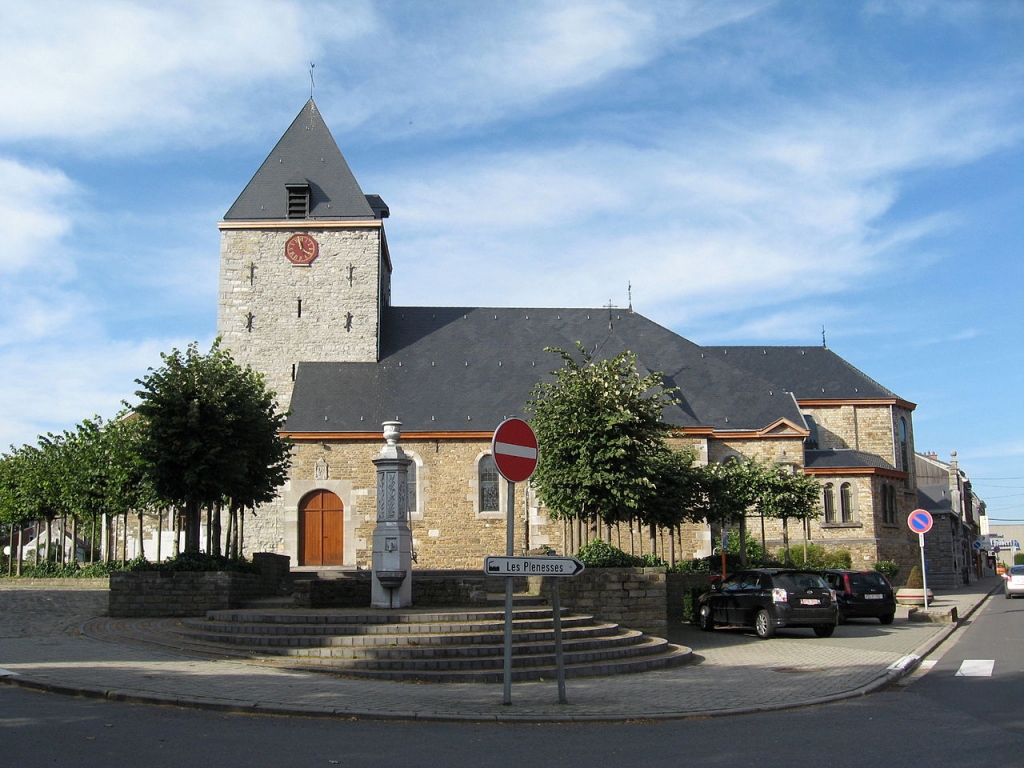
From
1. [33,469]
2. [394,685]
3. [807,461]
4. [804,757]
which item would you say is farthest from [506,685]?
[807,461]

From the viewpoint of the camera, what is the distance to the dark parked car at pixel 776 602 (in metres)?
17.9

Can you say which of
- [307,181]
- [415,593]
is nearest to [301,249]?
[307,181]

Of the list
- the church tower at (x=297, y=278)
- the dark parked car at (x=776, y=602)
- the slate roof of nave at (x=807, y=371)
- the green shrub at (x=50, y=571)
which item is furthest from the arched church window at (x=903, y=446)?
the green shrub at (x=50, y=571)

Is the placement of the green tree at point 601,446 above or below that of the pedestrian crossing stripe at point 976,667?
above

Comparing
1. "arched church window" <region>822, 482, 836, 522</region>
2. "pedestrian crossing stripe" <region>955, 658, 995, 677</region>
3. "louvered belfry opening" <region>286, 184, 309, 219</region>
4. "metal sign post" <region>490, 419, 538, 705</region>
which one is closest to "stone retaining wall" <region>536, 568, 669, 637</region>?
"pedestrian crossing stripe" <region>955, 658, 995, 677</region>

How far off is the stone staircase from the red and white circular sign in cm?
311

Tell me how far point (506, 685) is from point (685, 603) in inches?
511

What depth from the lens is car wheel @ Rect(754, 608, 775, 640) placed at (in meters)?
18.0

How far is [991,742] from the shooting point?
8.20 meters

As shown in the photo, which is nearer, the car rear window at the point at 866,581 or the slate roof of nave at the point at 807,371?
the car rear window at the point at 866,581

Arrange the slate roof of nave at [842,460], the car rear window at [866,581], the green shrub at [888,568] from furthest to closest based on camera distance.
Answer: the slate roof of nave at [842,460]
the green shrub at [888,568]
the car rear window at [866,581]

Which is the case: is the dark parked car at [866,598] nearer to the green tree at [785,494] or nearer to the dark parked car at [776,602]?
the green tree at [785,494]

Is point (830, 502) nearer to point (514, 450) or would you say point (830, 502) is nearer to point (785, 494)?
point (785, 494)

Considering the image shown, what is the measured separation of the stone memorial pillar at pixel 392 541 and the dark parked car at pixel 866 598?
36.3 ft
